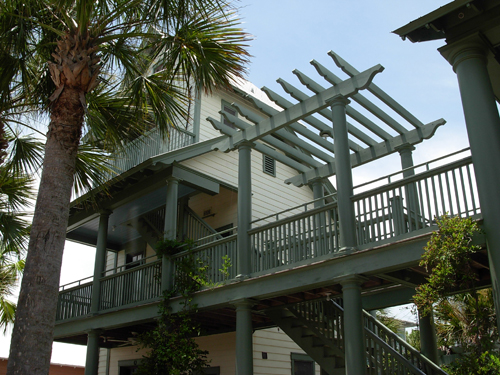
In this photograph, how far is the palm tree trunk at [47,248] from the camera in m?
6.36

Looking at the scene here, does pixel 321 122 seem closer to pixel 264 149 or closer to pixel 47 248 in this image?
pixel 264 149

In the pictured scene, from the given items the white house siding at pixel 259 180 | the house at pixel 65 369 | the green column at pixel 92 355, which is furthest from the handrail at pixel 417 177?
the house at pixel 65 369

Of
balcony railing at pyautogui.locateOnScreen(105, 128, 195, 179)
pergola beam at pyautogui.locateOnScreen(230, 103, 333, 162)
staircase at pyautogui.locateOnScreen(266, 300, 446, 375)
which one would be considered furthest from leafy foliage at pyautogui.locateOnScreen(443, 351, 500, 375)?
balcony railing at pyautogui.locateOnScreen(105, 128, 195, 179)

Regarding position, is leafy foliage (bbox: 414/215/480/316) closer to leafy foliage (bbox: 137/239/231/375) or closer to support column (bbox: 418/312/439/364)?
support column (bbox: 418/312/439/364)

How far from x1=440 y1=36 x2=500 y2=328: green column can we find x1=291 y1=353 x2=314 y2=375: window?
977 cm

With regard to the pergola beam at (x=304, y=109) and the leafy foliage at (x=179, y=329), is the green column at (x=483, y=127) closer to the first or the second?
the pergola beam at (x=304, y=109)

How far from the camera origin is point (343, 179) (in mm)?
9078

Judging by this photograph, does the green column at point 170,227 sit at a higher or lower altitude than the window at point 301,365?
higher

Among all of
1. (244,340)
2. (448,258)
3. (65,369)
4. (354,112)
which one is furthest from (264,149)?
(65,369)

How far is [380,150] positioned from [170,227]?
213 inches

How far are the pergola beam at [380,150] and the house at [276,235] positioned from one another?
0.10ft

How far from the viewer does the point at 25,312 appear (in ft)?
21.3

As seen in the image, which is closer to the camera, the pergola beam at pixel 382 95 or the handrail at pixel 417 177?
the handrail at pixel 417 177

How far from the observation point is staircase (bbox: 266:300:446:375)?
1015 centimetres
